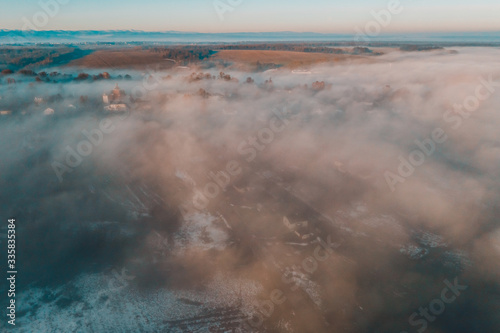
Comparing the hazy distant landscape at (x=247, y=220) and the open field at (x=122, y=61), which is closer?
the hazy distant landscape at (x=247, y=220)

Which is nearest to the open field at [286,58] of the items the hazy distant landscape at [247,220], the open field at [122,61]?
the open field at [122,61]

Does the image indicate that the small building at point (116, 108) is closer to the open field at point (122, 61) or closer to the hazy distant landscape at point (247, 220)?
the hazy distant landscape at point (247, 220)

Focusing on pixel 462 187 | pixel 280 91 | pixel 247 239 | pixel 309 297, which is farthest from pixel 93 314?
pixel 280 91

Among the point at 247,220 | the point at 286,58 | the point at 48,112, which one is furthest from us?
the point at 286,58

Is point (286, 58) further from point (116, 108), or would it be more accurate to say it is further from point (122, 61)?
point (116, 108)

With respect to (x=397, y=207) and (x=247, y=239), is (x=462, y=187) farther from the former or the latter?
(x=247, y=239)

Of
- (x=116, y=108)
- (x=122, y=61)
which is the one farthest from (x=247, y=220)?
(x=122, y=61)

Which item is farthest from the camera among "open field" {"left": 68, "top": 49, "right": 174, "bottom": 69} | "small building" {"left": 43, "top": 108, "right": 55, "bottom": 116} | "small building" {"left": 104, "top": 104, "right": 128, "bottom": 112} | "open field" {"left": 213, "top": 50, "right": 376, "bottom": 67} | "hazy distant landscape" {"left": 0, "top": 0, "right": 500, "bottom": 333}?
"open field" {"left": 213, "top": 50, "right": 376, "bottom": 67}

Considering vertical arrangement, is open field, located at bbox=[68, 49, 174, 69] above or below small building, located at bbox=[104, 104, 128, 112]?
above

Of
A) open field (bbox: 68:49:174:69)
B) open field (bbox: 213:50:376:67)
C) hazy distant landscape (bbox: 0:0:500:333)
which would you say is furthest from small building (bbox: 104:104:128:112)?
open field (bbox: 213:50:376:67)

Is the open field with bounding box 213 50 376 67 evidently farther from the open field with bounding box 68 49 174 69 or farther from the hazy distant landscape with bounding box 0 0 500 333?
the hazy distant landscape with bounding box 0 0 500 333

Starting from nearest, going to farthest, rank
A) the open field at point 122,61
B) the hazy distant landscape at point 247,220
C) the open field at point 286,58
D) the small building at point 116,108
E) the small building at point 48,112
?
the hazy distant landscape at point 247,220
the small building at point 48,112
the small building at point 116,108
the open field at point 122,61
the open field at point 286,58

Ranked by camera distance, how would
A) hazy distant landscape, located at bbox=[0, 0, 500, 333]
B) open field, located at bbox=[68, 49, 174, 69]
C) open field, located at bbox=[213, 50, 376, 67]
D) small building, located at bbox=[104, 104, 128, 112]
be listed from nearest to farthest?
hazy distant landscape, located at bbox=[0, 0, 500, 333]
small building, located at bbox=[104, 104, 128, 112]
open field, located at bbox=[68, 49, 174, 69]
open field, located at bbox=[213, 50, 376, 67]
